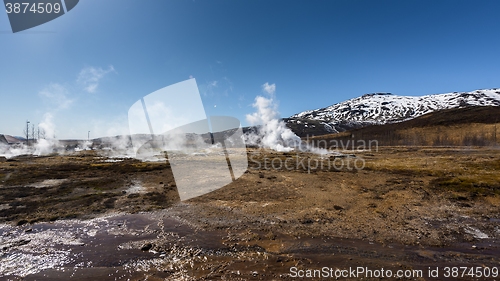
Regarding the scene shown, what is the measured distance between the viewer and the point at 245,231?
30.4 feet

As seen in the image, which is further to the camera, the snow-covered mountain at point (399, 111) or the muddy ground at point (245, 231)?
the snow-covered mountain at point (399, 111)

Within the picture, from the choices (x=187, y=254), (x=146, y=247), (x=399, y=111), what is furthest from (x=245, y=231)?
(x=399, y=111)

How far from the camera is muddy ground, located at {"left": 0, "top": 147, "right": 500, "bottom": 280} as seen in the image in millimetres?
6605

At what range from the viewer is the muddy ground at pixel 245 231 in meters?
6.61

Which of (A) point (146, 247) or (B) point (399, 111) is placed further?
(B) point (399, 111)

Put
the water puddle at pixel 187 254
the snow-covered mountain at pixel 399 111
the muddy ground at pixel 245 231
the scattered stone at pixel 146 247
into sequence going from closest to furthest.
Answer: the water puddle at pixel 187 254
the muddy ground at pixel 245 231
the scattered stone at pixel 146 247
the snow-covered mountain at pixel 399 111

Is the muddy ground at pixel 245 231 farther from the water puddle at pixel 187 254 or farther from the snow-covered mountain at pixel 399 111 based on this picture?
the snow-covered mountain at pixel 399 111

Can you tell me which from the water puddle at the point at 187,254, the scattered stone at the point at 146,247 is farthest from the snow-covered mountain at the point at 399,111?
the scattered stone at the point at 146,247

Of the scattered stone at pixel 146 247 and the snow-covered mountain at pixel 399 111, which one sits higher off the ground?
the snow-covered mountain at pixel 399 111

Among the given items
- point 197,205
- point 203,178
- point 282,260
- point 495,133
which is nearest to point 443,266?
point 282,260

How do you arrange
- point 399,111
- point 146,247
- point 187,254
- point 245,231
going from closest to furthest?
point 187,254 < point 146,247 < point 245,231 < point 399,111

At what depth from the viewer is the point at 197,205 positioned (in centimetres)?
1310

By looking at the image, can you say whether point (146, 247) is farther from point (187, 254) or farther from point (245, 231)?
point (245, 231)

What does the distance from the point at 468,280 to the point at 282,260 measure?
5.07 meters
